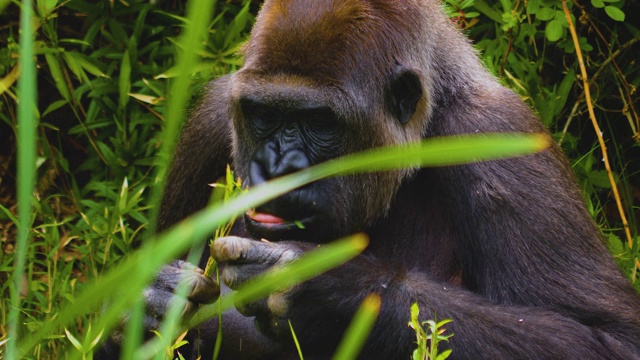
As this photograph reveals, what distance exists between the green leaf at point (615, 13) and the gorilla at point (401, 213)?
127cm

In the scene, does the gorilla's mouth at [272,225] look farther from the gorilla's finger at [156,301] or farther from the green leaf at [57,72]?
the green leaf at [57,72]

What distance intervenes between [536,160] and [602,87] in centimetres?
200

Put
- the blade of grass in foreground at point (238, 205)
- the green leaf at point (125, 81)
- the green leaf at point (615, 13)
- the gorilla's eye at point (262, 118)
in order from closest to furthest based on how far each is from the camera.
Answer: the blade of grass in foreground at point (238, 205)
the gorilla's eye at point (262, 118)
the green leaf at point (615, 13)
the green leaf at point (125, 81)

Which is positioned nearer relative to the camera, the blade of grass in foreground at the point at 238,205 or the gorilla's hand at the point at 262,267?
the blade of grass in foreground at the point at 238,205

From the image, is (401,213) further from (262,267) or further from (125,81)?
(125,81)

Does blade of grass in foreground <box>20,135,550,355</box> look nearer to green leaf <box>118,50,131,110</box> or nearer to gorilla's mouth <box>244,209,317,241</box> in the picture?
gorilla's mouth <box>244,209,317,241</box>

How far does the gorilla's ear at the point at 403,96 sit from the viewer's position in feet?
12.7

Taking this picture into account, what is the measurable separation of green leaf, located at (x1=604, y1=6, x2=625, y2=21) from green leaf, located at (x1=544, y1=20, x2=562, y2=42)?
0.82 ft

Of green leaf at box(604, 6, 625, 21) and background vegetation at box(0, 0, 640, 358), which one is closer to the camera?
green leaf at box(604, 6, 625, 21)

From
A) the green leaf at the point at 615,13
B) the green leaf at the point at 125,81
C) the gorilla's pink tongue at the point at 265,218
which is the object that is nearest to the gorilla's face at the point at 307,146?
the gorilla's pink tongue at the point at 265,218

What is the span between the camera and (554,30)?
206 inches

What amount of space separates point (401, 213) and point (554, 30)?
1.72 meters

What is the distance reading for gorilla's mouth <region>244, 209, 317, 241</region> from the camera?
3543 millimetres

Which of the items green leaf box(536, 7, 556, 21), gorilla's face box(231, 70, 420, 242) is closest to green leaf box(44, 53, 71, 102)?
gorilla's face box(231, 70, 420, 242)
